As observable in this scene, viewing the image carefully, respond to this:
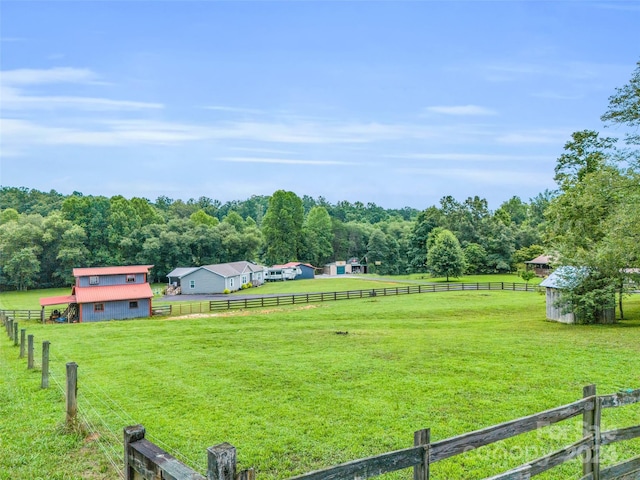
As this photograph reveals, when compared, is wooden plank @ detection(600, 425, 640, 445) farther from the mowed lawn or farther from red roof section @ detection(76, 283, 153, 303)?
red roof section @ detection(76, 283, 153, 303)

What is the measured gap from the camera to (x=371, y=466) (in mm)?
2979

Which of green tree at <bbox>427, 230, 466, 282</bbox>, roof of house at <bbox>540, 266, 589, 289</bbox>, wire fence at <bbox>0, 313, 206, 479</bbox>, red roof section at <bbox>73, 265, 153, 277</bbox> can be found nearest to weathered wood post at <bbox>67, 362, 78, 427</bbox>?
wire fence at <bbox>0, 313, 206, 479</bbox>

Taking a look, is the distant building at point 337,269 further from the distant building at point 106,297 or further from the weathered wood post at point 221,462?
the weathered wood post at point 221,462

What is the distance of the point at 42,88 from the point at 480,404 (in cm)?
3300

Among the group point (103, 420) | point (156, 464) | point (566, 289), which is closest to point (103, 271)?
point (103, 420)

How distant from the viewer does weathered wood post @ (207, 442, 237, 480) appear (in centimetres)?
230

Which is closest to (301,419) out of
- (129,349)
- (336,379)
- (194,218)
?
(336,379)

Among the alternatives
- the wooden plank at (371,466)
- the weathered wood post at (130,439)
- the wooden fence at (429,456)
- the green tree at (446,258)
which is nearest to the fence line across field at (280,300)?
the green tree at (446,258)

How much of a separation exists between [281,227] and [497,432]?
79.2 metres

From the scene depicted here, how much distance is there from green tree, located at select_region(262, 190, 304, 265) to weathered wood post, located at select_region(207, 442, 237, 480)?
78110 mm

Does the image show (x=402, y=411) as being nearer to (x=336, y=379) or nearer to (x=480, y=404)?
(x=480, y=404)

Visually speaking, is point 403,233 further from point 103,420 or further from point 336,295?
point 103,420

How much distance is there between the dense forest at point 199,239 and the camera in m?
62.2

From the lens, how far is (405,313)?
2844 centimetres
